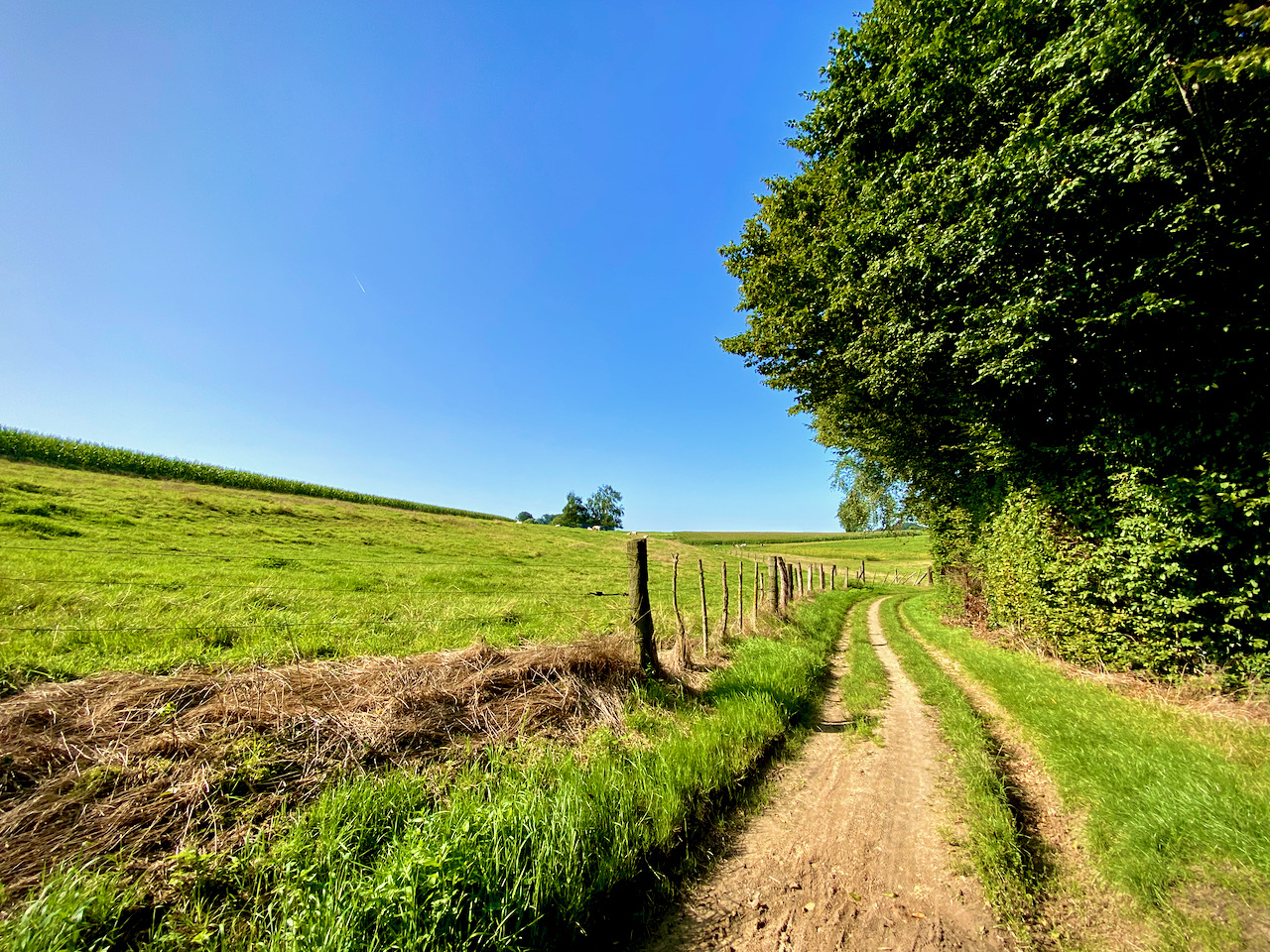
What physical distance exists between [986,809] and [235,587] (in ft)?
45.4

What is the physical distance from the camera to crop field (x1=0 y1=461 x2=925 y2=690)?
6.12 m

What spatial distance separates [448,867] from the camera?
2.70 metres

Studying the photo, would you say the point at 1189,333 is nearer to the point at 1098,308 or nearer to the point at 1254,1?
the point at 1098,308

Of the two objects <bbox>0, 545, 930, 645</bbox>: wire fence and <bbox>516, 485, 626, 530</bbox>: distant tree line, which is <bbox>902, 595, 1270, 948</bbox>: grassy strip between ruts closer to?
<bbox>0, 545, 930, 645</bbox>: wire fence

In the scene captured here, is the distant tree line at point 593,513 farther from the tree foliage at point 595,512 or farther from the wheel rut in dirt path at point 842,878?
the wheel rut in dirt path at point 842,878

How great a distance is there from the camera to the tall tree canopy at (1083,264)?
5922 millimetres

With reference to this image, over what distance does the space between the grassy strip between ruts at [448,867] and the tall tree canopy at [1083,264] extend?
A: 7.84 meters

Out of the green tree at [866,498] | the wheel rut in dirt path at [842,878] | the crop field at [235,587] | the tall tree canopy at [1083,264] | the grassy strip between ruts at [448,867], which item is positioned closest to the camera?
the grassy strip between ruts at [448,867]

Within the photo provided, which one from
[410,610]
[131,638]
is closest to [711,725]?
[410,610]

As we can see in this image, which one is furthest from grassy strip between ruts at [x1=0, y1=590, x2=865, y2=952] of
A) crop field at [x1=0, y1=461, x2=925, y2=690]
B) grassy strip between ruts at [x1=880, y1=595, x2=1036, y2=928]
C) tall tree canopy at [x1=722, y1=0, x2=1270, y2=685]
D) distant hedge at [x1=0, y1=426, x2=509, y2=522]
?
distant hedge at [x1=0, y1=426, x2=509, y2=522]

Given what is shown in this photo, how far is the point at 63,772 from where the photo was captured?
10.3ft

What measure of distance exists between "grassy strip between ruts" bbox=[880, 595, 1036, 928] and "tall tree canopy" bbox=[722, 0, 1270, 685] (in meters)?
3.43

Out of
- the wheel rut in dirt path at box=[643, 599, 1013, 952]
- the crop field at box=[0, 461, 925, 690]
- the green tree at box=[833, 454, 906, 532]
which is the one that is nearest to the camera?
the wheel rut in dirt path at box=[643, 599, 1013, 952]

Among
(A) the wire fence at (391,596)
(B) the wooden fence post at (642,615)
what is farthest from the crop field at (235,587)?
(B) the wooden fence post at (642,615)
